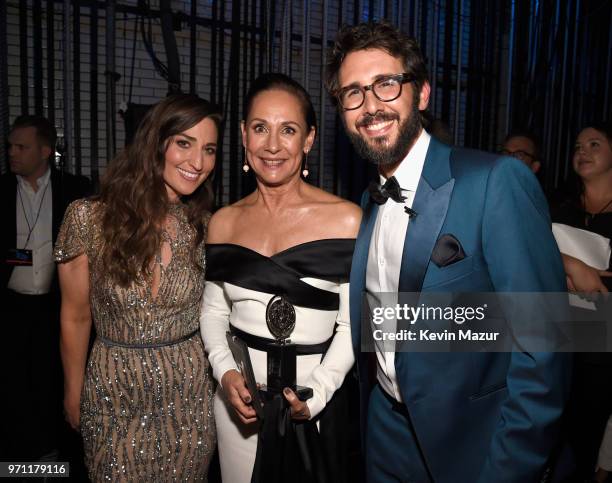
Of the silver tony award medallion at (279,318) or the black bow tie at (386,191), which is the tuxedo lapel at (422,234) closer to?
the black bow tie at (386,191)

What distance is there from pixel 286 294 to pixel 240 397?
42 centimetres

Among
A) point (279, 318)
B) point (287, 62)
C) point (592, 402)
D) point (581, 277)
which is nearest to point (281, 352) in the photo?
point (279, 318)

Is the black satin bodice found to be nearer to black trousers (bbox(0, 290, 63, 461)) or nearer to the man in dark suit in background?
the man in dark suit in background

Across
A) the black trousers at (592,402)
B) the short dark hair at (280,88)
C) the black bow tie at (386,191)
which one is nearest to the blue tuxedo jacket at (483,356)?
the black bow tie at (386,191)

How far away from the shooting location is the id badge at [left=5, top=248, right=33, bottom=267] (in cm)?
360

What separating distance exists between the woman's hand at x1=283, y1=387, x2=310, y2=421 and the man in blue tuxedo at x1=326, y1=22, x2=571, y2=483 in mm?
212

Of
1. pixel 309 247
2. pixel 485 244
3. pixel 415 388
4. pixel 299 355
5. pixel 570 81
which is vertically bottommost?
pixel 299 355

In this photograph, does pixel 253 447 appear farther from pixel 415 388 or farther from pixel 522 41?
pixel 522 41

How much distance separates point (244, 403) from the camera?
1873mm

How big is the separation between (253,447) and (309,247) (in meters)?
0.82

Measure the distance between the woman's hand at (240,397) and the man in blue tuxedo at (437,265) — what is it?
0.41m

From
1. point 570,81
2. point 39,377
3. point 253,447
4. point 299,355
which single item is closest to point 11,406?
point 39,377

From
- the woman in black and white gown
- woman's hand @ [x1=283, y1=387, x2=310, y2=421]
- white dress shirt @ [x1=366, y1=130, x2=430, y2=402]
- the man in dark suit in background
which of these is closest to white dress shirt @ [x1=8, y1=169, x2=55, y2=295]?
the man in dark suit in background

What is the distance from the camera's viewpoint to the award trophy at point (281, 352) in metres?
1.82
